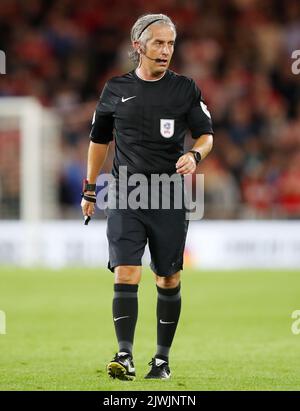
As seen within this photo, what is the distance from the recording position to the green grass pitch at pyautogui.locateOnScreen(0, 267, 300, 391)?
7.18m

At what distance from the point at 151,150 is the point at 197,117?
0.37 metres

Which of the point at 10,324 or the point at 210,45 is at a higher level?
the point at 210,45

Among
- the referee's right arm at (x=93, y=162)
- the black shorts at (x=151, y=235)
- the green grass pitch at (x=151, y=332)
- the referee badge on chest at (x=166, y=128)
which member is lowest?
the green grass pitch at (x=151, y=332)

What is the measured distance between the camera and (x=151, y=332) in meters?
10.1

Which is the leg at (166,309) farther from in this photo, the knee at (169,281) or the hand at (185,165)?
the hand at (185,165)

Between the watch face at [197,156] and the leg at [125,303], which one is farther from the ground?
the watch face at [197,156]

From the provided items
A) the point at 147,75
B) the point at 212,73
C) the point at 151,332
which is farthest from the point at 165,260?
the point at 212,73

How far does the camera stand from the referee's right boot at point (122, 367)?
22.8ft

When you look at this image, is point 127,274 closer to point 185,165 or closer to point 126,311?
point 126,311

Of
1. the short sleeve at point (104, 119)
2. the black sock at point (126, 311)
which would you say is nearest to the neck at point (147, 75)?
the short sleeve at point (104, 119)

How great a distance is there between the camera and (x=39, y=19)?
22.1 meters
